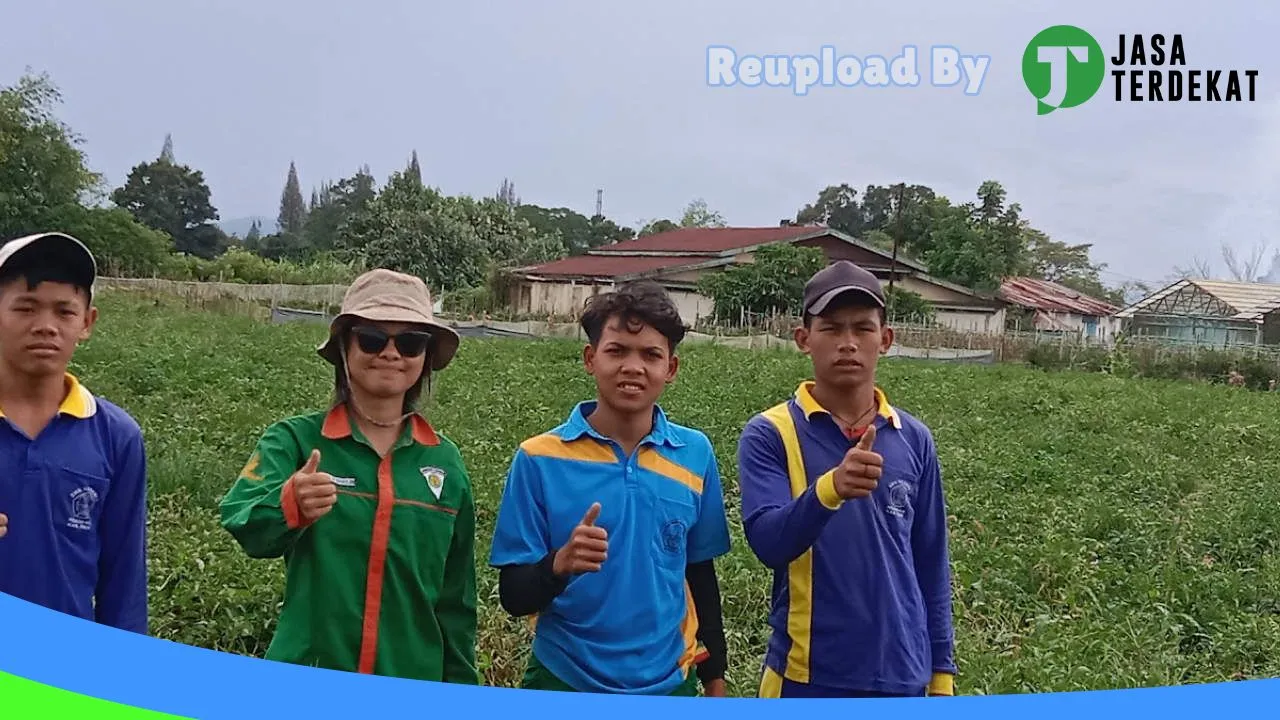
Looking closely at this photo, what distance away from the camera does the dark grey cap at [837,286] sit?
1.88m

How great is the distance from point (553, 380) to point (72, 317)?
19.2ft

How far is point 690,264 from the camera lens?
164 inches

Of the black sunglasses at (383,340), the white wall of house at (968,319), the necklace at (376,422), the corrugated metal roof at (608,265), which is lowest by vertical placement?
the necklace at (376,422)

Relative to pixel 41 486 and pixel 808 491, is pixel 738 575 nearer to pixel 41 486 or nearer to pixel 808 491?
pixel 808 491

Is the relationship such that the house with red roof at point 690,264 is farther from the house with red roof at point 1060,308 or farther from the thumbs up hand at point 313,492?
the house with red roof at point 1060,308

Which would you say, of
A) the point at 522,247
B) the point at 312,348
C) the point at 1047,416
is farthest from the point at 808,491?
the point at 1047,416

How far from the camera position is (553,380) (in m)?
7.61

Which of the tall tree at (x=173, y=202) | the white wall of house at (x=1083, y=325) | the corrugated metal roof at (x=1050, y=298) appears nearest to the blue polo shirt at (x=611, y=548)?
the tall tree at (x=173, y=202)

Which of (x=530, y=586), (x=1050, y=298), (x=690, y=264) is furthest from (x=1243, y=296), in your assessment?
(x=530, y=586)

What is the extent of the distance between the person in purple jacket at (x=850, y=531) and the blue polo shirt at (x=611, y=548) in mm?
149

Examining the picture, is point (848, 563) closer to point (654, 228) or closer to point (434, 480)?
point (434, 480)

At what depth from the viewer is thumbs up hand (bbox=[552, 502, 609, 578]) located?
5.40ft

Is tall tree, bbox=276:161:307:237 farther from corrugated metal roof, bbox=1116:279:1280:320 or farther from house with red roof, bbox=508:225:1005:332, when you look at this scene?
corrugated metal roof, bbox=1116:279:1280:320

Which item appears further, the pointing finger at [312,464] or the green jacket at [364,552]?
the green jacket at [364,552]
